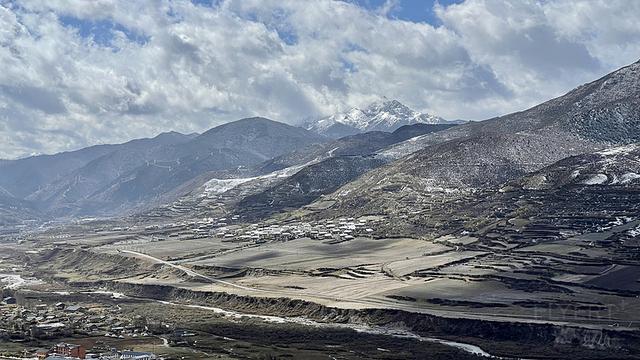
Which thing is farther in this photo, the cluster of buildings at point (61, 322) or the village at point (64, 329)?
the cluster of buildings at point (61, 322)

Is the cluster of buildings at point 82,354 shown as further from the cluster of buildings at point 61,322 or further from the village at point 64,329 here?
the cluster of buildings at point 61,322

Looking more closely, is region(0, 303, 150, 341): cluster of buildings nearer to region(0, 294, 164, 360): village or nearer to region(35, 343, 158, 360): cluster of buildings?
region(0, 294, 164, 360): village

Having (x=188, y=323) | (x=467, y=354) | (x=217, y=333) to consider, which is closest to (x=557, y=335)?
(x=467, y=354)

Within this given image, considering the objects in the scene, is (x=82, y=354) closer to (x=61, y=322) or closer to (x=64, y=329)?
(x=64, y=329)

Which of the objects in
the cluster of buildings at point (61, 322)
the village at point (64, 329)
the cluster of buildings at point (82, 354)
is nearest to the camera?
the cluster of buildings at point (82, 354)

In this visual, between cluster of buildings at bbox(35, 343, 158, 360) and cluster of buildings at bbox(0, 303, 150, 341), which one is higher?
cluster of buildings at bbox(0, 303, 150, 341)

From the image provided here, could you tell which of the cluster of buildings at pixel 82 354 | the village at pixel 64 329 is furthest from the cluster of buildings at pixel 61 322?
the cluster of buildings at pixel 82 354

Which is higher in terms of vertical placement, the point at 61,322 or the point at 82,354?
the point at 61,322

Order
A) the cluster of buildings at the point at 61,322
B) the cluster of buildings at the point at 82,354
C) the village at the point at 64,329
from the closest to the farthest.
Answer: the cluster of buildings at the point at 82,354, the village at the point at 64,329, the cluster of buildings at the point at 61,322

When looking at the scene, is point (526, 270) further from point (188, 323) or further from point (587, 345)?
point (188, 323)

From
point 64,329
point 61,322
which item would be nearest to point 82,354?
point 64,329

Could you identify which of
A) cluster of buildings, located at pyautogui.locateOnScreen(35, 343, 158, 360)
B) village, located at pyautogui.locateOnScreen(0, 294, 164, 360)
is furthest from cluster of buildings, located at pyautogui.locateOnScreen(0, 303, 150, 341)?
cluster of buildings, located at pyautogui.locateOnScreen(35, 343, 158, 360)
